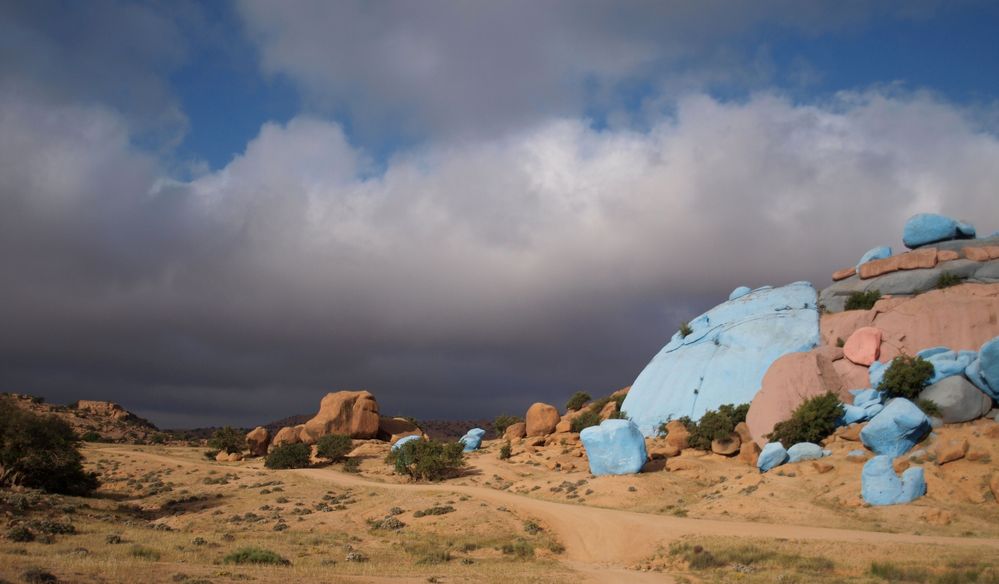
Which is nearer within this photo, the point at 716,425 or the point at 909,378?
the point at 909,378

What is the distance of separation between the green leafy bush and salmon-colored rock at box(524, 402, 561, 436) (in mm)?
17021

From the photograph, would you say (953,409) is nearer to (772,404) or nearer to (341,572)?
(772,404)

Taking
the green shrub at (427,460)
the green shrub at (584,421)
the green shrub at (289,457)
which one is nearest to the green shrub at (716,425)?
the green shrub at (584,421)

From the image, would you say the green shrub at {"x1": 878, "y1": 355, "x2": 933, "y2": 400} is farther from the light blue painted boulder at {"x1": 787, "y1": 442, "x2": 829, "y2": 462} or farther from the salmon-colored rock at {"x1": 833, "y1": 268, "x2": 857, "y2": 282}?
the salmon-colored rock at {"x1": 833, "y1": 268, "x2": 857, "y2": 282}

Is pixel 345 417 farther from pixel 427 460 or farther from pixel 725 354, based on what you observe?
pixel 725 354

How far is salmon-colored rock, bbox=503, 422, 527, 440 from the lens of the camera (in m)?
63.2

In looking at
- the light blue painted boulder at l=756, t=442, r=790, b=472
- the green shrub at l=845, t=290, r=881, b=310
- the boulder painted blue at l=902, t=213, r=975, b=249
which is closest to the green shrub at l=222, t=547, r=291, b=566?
the light blue painted boulder at l=756, t=442, r=790, b=472

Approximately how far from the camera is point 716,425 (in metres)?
44.7

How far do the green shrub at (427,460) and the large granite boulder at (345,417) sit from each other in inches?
651

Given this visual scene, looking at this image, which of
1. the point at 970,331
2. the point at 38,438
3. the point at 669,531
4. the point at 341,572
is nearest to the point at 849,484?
the point at 669,531

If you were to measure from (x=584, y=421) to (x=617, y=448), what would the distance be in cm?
1913

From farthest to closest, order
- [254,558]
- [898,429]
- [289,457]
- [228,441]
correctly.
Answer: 1. [228,441]
2. [289,457]
3. [898,429]
4. [254,558]

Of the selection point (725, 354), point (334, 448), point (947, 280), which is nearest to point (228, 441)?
point (334, 448)

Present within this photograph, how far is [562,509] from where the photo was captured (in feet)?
105
